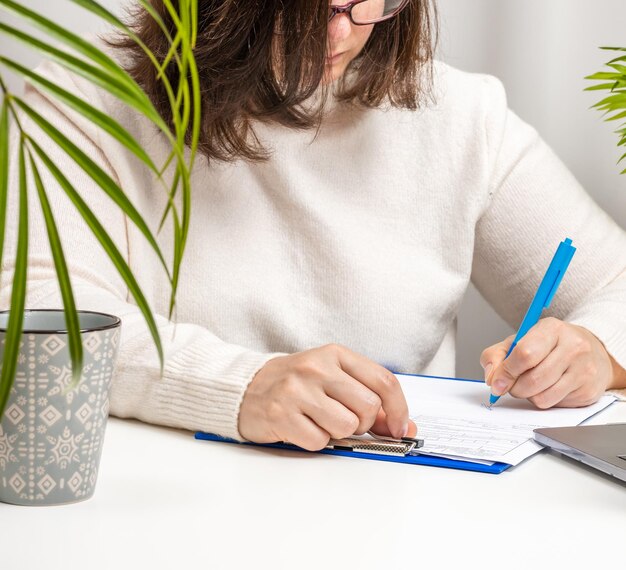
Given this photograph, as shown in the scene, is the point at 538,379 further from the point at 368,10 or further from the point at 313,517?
the point at 368,10

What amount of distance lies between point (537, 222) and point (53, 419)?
92 centimetres

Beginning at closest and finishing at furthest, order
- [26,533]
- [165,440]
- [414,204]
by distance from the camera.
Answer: [26,533] → [165,440] → [414,204]

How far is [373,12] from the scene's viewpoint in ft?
3.71

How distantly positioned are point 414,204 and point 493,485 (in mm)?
651

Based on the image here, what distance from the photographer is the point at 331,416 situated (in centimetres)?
78

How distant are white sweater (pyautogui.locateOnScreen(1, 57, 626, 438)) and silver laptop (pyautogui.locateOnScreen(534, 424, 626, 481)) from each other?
29 cm

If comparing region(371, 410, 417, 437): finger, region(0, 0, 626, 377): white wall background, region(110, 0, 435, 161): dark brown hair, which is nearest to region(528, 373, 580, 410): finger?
region(371, 410, 417, 437): finger

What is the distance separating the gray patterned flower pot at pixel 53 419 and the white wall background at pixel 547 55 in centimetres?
105

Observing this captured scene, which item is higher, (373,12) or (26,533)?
(373,12)

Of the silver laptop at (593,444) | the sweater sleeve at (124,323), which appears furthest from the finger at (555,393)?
the sweater sleeve at (124,323)

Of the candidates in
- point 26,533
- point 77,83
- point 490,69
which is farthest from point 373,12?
point 26,533

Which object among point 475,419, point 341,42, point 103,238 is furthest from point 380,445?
point 341,42

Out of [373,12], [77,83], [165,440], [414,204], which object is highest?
[373,12]

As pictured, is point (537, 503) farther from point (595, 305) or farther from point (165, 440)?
point (595, 305)
